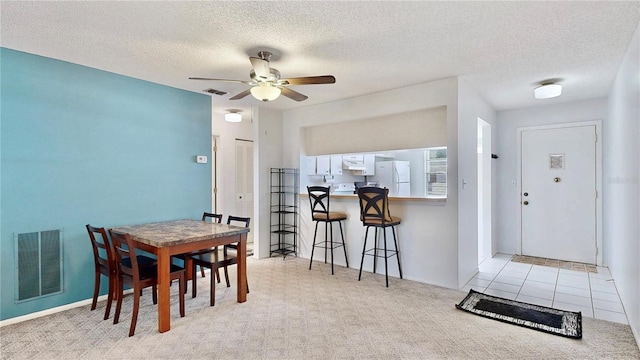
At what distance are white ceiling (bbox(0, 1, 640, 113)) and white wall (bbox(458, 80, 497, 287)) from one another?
338mm

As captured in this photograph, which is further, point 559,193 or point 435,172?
point 435,172

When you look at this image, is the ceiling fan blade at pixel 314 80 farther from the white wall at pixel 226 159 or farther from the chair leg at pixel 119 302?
the white wall at pixel 226 159

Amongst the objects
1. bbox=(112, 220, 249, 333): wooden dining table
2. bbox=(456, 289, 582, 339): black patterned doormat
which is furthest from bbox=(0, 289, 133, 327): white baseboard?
bbox=(456, 289, 582, 339): black patterned doormat

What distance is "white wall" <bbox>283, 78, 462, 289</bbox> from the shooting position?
360 cm

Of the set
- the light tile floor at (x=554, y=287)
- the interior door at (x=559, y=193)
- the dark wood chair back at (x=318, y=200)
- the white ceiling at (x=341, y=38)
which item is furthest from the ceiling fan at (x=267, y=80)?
the interior door at (x=559, y=193)

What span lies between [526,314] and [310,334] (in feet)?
6.32

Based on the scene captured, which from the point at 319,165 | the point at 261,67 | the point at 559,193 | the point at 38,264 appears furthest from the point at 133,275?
the point at 559,193

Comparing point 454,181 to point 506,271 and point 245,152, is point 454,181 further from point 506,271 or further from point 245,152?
point 245,152

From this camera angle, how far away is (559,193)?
475 centimetres

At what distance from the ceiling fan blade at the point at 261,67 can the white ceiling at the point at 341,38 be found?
0.54ft

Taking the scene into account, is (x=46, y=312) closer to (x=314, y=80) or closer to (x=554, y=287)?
(x=314, y=80)

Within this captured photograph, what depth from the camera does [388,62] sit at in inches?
122

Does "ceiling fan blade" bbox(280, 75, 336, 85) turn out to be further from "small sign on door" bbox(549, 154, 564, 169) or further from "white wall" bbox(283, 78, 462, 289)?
"small sign on door" bbox(549, 154, 564, 169)

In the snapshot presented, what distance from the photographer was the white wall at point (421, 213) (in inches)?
142
